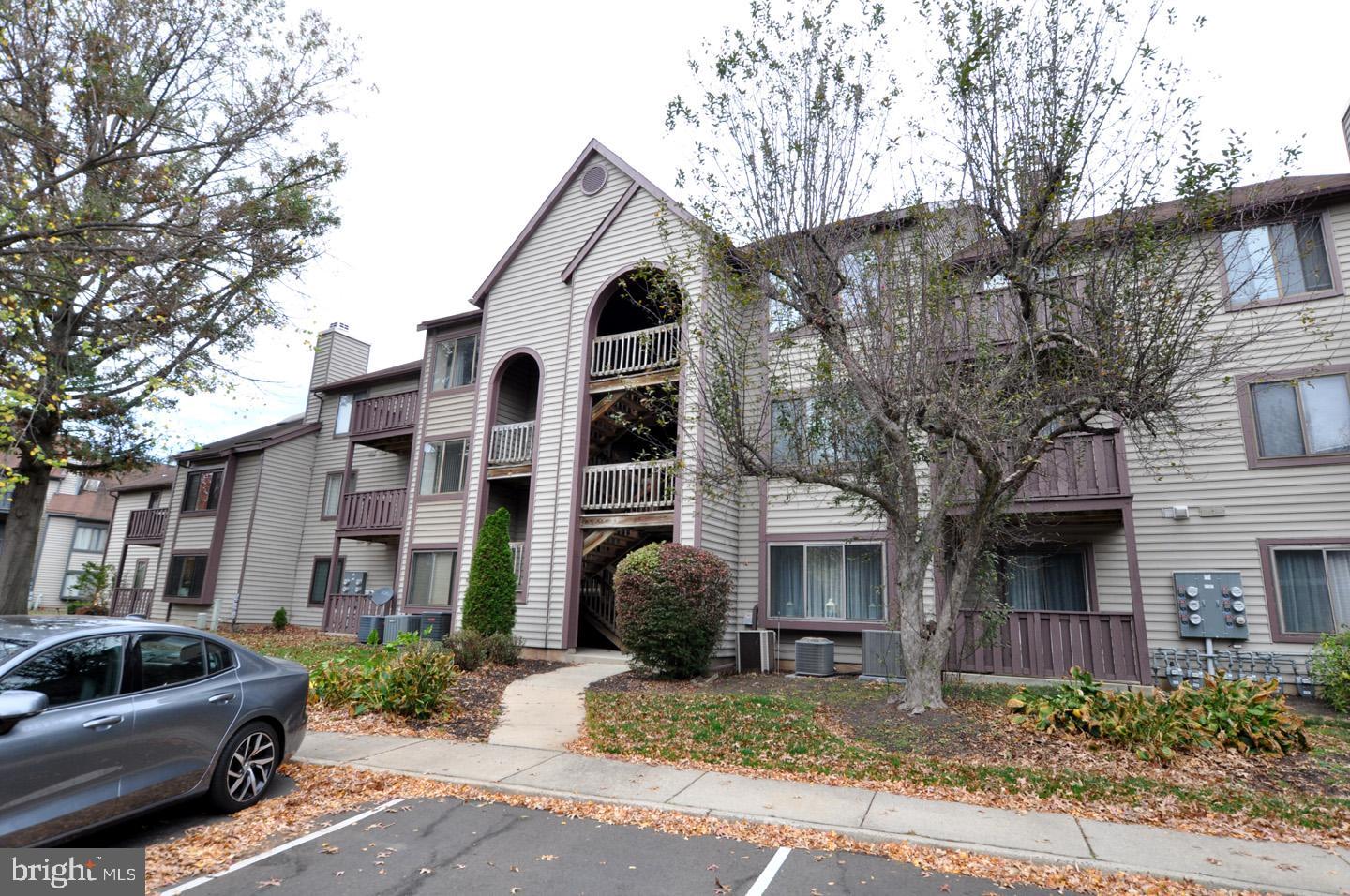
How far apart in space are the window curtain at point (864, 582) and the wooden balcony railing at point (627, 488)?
3.93 meters

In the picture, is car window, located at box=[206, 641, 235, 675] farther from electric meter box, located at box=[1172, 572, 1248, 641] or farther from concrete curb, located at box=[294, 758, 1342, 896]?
electric meter box, located at box=[1172, 572, 1248, 641]

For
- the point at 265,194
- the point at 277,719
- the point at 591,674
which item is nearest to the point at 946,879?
the point at 277,719

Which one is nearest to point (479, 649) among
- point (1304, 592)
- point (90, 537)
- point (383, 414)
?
point (383, 414)

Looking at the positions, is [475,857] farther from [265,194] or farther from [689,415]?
[265,194]

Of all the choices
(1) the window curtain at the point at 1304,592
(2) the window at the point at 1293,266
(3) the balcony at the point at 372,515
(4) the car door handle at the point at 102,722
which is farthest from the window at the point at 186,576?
(2) the window at the point at 1293,266

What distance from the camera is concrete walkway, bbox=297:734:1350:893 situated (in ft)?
16.9

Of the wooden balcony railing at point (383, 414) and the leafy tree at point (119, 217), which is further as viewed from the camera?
the wooden balcony railing at point (383, 414)

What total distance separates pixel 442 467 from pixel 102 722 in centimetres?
1584

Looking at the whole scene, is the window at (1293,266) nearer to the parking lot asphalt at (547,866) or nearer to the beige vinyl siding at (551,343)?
the beige vinyl siding at (551,343)

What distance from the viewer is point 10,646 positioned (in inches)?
194

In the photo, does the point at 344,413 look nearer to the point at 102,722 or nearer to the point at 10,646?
the point at 10,646

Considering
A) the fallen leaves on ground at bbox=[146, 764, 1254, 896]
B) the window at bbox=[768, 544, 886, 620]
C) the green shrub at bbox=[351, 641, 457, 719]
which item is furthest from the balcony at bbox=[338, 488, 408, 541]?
the fallen leaves on ground at bbox=[146, 764, 1254, 896]

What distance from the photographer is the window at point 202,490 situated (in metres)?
25.4

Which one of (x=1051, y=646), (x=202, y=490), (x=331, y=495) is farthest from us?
(x=202, y=490)
